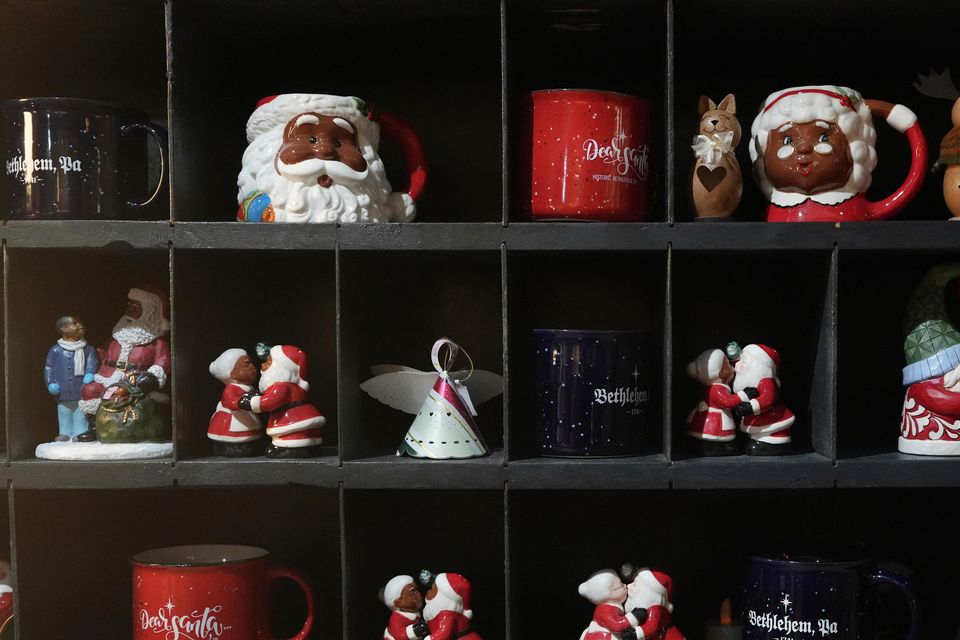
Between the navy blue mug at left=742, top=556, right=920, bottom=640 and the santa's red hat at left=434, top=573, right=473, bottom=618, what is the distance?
37 cm

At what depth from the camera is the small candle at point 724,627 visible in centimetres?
132

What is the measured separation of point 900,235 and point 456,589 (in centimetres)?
72

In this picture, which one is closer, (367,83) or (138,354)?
(138,354)

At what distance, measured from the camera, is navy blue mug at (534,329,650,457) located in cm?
124

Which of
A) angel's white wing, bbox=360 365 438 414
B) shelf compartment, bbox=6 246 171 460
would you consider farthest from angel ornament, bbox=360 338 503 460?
shelf compartment, bbox=6 246 171 460

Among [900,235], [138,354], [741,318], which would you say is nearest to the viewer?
[900,235]

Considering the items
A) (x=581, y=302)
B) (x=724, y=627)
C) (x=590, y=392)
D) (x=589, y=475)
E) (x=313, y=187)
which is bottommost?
(x=724, y=627)

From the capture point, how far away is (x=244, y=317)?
4.97ft

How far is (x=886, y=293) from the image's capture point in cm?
149

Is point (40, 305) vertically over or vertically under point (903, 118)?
under

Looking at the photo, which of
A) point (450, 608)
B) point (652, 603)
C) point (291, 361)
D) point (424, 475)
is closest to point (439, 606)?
point (450, 608)

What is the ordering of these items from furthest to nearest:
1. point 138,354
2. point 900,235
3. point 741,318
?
point 741,318 < point 138,354 < point 900,235

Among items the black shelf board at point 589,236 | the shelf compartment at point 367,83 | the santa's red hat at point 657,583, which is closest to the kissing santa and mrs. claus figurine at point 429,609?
the santa's red hat at point 657,583

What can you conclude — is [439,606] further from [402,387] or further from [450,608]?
[402,387]
